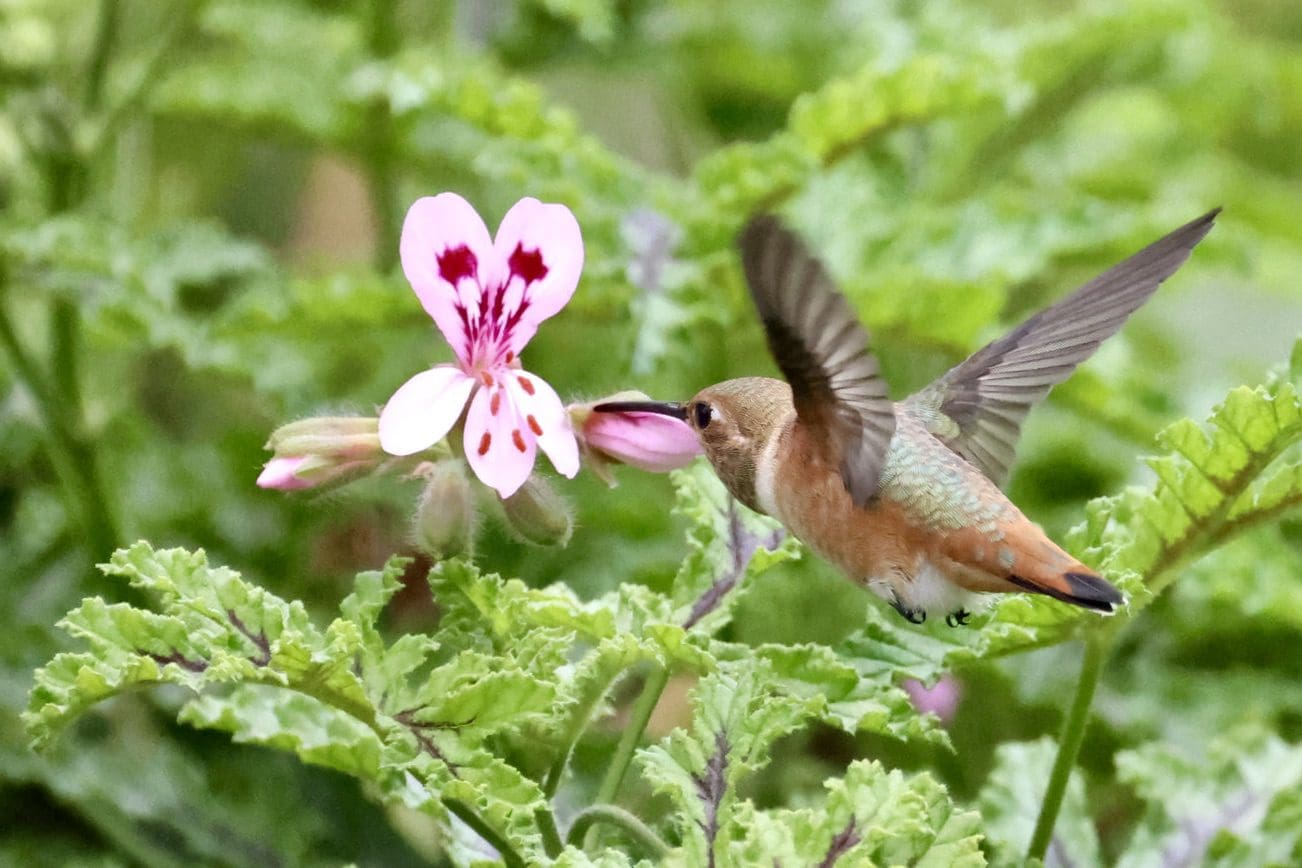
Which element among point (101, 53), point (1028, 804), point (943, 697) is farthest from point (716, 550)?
point (101, 53)

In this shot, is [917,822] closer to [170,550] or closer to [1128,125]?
[170,550]

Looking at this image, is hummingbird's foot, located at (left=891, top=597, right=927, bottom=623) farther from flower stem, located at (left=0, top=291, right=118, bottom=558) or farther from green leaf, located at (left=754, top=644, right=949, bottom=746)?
flower stem, located at (left=0, top=291, right=118, bottom=558)

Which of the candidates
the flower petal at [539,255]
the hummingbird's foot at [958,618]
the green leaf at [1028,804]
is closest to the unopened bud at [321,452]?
the flower petal at [539,255]

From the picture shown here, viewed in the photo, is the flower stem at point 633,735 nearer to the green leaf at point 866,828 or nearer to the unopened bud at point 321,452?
the green leaf at point 866,828

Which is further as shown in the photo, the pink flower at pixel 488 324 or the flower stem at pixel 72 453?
the flower stem at pixel 72 453

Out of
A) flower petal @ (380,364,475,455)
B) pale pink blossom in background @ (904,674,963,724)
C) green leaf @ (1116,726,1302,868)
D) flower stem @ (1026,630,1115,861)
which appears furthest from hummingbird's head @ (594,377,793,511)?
pale pink blossom in background @ (904,674,963,724)

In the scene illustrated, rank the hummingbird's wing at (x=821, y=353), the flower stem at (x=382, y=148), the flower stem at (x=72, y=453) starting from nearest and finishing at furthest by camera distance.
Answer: the hummingbird's wing at (x=821, y=353) → the flower stem at (x=72, y=453) → the flower stem at (x=382, y=148)

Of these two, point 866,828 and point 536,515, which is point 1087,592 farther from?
point 536,515
